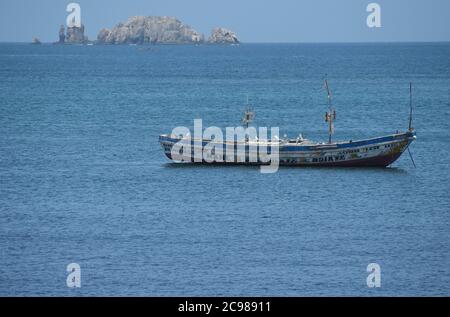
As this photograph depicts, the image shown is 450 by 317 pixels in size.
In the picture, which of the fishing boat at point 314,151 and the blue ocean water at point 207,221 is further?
the fishing boat at point 314,151

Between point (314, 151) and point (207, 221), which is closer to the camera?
point (207, 221)

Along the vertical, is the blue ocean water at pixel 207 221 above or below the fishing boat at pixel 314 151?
below

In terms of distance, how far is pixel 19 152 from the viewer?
11131cm

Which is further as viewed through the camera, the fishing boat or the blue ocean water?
the fishing boat

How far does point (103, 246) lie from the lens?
6981cm

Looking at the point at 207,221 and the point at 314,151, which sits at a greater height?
the point at 314,151

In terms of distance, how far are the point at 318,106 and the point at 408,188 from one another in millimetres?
76023

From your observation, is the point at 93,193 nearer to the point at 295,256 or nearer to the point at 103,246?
the point at 103,246

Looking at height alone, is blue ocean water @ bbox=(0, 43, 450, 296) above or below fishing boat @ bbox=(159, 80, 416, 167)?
below

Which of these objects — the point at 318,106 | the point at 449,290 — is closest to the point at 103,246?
the point at 449,290
